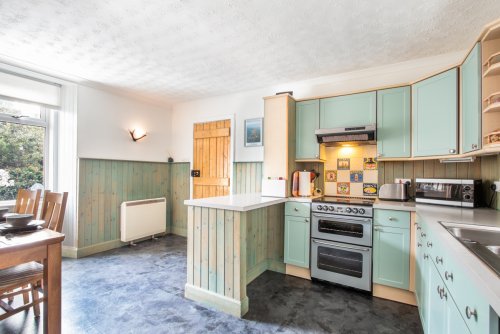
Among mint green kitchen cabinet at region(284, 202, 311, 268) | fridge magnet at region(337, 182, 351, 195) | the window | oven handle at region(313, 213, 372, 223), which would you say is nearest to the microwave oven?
oven handle at region(313, 213, 372, 223)

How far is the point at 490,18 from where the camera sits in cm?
202

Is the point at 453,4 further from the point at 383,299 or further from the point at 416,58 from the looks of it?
the point at 383,299

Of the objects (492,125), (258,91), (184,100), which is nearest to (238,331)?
(492,125)

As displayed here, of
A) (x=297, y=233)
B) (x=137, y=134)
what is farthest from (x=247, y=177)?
(x=137, y=134)

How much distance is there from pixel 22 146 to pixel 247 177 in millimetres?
3013

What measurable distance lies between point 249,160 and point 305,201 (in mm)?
1281

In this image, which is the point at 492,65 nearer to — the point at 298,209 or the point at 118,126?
the point at 298,209

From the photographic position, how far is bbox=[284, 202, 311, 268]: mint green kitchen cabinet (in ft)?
9.16

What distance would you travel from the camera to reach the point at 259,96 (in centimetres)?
378

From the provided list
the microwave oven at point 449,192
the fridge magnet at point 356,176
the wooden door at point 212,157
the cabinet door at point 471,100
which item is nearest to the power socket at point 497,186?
the microwave oven at point 449,192

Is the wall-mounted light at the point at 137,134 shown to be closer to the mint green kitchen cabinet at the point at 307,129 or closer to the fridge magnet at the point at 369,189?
the mint green kitchen cabinet at the point at 307,129

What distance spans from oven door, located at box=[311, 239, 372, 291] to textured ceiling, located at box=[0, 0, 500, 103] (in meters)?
2.06

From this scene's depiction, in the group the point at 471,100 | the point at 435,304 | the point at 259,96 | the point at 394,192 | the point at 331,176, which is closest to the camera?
the point at 435,304

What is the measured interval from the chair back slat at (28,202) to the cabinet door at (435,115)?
11.8 feet
